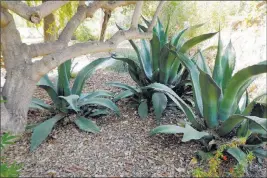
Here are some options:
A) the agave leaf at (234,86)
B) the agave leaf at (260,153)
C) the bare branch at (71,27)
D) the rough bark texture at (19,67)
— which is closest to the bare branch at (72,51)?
the rough bark texture at (19,67)

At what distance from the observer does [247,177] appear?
4.45 feet

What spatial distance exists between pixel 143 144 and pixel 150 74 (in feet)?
2.41

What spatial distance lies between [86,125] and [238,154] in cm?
85

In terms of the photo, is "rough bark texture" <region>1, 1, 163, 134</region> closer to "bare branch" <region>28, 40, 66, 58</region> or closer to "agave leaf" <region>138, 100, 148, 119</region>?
"bare branch" <region>28, 40, 66, 58</region>

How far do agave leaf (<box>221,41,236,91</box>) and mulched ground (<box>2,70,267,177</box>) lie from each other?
431 mm

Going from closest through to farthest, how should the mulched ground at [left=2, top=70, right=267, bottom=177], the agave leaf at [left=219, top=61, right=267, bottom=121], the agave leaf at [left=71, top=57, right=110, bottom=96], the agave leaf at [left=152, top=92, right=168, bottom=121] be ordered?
the agave leaf at [left=219, top=61, right=267, bottom=121] → the mulched ground at [left=2, top=70, right=267, bottom=177] → the agave leaf at [left=152, top=92, right=168, bottom=121] → the agave leaf at [left=71, top=57, right=110, bottom=96]

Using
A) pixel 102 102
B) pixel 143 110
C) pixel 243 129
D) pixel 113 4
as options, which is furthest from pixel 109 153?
pixel 113 4

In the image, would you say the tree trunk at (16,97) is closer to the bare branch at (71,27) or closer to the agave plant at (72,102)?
the agave plant at (72,102)

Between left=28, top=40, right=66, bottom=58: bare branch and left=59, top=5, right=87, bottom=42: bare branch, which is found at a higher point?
left=59, top=5, right=87, bottom=42: bare branch

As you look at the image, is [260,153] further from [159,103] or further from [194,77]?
[159,103]

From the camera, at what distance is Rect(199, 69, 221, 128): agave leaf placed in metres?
1.38

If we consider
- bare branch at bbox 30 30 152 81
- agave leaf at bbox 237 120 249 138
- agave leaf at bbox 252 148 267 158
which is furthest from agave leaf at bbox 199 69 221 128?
bare branch at bbox 30 30 152 81

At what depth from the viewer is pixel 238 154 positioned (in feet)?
4.30

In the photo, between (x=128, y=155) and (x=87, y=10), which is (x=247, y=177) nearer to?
(x=128, y=155)
